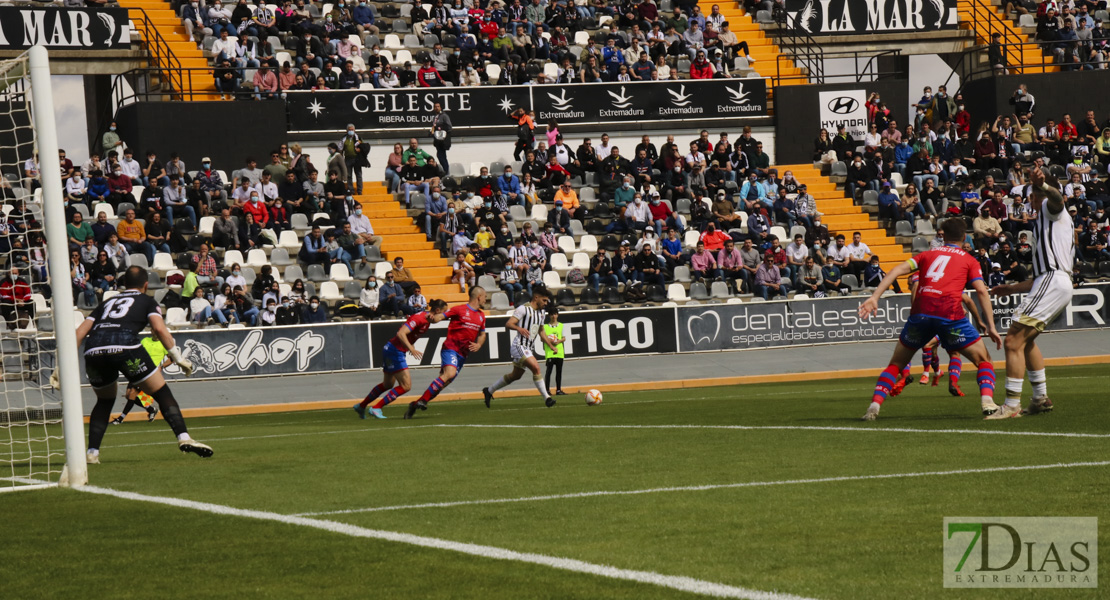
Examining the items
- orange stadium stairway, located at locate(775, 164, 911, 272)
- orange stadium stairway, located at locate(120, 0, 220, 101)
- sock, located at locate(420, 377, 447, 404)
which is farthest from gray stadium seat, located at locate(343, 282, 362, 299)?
orange stadium stairway, located at locate(775, 164, 911, 272)

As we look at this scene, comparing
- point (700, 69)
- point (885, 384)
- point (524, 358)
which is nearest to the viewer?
point (885, 384)

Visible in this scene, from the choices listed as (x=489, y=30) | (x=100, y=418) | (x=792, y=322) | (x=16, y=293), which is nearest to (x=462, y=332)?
(x=16, y=293)

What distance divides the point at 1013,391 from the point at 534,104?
88.5ft

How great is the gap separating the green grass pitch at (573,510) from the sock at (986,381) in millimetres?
391

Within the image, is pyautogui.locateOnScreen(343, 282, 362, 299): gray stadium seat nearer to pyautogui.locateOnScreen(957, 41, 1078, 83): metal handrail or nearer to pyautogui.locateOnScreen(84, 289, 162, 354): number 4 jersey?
pyautogui.locateOnScreen(84, 289, 162, 354): number 4 jersey

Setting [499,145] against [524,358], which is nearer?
[524,358]

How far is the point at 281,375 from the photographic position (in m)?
27.2

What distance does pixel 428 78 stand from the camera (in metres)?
36.7

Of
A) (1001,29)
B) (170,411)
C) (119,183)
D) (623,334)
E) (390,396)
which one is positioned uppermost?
(1001,29)

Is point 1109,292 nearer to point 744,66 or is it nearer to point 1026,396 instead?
point 744,66

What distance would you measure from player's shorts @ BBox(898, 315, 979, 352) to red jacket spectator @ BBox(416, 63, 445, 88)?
26054mm

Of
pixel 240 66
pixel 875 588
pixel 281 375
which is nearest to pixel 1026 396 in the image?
pixel 875 588

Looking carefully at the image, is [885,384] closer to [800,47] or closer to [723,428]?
[723,428]

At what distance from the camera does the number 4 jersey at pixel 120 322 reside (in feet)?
38.6
